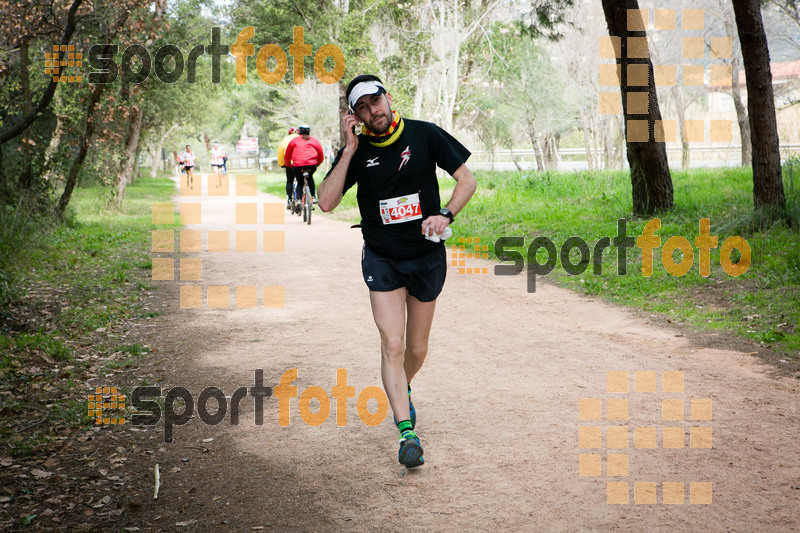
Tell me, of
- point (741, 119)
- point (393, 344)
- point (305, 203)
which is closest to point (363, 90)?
point (393, 344)

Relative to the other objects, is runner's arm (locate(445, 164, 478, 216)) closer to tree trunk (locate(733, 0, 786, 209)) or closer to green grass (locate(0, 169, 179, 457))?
green grass (locate(0, 169, 179, 457))

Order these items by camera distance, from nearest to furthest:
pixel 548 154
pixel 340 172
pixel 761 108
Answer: pixel 340 172 → pixel 761 108 → pixel 548 154

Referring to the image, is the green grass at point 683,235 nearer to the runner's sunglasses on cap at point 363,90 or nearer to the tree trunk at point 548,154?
the runner's sunglasses on cap at point 363,90

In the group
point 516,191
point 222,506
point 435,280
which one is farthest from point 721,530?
point 516,191

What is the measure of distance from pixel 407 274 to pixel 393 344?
0.44 m

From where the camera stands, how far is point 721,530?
359cm

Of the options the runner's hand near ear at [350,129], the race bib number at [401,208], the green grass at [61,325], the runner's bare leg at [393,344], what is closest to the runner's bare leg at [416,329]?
the runner's bare leg at [393,344]

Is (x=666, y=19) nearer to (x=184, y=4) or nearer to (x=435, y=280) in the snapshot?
(x=184, y=4)

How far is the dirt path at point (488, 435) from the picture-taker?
389 centimetres

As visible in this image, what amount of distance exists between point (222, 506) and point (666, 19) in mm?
31310

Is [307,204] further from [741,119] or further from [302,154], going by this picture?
[741,119]

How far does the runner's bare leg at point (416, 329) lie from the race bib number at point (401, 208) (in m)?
0.52

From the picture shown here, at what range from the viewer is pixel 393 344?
4590mm

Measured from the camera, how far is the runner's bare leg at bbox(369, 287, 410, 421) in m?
4.60
